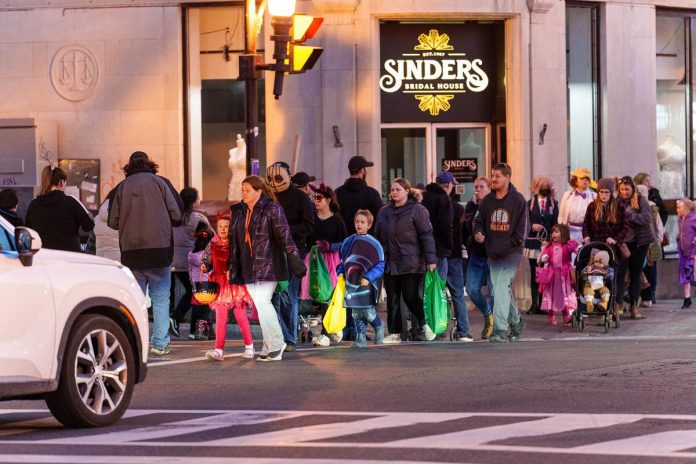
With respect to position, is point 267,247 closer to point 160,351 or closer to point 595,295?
point 160,351

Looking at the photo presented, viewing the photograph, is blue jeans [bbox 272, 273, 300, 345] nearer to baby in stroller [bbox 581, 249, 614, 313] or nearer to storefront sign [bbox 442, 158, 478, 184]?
baby in stroller [bbox 581, 249, 614, 313]

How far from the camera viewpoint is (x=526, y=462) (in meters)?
8.66

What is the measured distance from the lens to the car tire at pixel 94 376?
399 inches

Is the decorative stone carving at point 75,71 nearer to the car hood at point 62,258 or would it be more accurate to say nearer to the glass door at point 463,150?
the glass door at point 463,150

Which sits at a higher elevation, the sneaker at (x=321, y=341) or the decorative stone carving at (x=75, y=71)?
the decorative stone carving at (x=75, y=71)

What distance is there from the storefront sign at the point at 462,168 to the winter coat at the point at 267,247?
400 inches

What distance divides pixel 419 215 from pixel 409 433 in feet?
25.4

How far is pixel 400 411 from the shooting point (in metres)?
11.0

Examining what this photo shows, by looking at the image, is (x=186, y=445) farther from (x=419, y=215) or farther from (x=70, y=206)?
(x=419, y=215)

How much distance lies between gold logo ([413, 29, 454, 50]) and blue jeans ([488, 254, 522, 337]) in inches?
338

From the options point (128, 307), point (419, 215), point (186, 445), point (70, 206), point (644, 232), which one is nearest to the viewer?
point (186, 445)

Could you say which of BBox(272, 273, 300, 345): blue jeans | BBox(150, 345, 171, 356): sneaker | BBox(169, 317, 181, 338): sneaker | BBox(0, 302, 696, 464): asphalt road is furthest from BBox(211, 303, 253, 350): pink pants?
BBox(169, 317, 181, 338): sneaker

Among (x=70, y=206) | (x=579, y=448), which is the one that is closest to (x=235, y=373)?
(x=70, y=206)

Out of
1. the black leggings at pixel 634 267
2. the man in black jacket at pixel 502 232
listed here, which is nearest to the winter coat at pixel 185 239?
the man in black jacket at pixel 502 232
